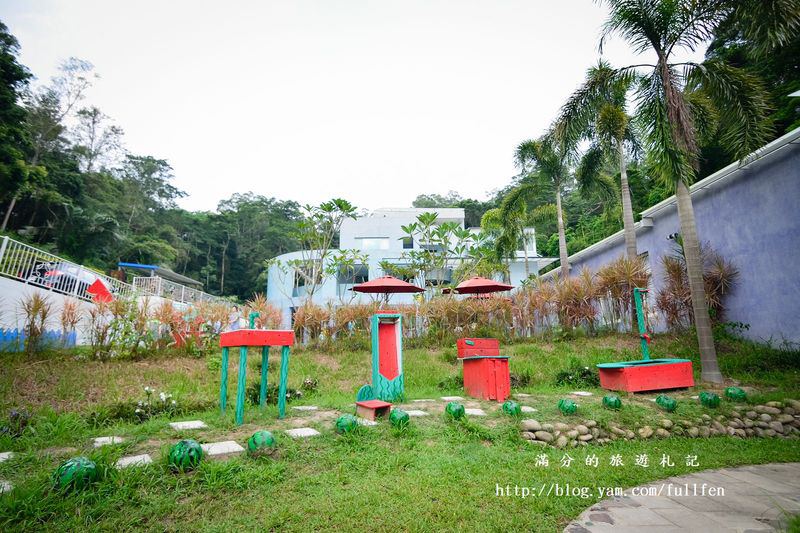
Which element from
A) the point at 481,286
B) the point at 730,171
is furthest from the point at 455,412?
the point at 730,171

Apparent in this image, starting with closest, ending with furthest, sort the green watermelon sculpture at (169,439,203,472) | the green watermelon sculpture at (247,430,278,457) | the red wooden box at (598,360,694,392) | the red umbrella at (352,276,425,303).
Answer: the green watermelon sculpture at (169,439,203,472) < the green watermelon sculpture at (247,430,278,457) < the red wooden box at (598,360,694,392) < the red umbrella at (352,276,425,303)

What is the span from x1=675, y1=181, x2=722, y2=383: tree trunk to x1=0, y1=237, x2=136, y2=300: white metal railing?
11.8 m

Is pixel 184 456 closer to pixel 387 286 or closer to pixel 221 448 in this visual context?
pixel 221 448

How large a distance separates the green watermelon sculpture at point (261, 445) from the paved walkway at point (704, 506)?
84.7 inches

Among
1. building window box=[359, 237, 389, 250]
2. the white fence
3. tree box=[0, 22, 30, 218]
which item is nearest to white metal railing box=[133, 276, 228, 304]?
the white fence

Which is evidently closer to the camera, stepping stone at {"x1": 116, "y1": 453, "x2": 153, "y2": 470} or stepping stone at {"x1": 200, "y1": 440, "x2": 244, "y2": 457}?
stepping stone at {"x1": 116, "y1": 453, "x2": 153, "y2": 470}

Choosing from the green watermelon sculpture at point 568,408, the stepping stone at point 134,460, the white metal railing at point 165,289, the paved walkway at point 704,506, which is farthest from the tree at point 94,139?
the paved walkway at point 704,506

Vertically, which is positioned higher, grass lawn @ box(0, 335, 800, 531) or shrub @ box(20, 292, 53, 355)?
shrub @ box(20, 292, 53, 355)

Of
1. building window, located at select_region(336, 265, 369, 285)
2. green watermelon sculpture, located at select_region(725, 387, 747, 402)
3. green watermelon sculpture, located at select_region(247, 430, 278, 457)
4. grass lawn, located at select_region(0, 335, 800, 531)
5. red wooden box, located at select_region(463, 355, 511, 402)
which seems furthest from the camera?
building window, located at select_region(336, 265, 369, 285)

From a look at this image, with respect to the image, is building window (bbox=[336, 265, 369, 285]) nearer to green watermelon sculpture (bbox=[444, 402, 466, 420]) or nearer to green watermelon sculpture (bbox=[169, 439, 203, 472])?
green watermelon sculpture (bbox=[444, 402, 466, 420])

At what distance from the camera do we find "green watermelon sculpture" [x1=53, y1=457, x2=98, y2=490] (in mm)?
2127

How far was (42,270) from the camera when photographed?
10.2 metres

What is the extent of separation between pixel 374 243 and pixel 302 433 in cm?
2265

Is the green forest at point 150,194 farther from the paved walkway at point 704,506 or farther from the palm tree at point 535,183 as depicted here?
the paved walkway at point 704,506
